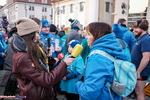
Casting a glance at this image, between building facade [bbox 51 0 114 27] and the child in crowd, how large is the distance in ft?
52.0

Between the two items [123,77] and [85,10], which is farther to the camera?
[85,10]

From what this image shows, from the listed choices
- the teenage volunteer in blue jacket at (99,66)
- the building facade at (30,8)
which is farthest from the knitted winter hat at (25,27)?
the building facade at (30,8)

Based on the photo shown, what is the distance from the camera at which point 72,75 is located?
288cm

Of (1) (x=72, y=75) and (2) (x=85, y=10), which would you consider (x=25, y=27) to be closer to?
(1) (x=72, y=75)

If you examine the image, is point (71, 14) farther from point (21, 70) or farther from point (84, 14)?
point (21, 70)

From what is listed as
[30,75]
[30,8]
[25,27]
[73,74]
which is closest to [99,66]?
[30,75]

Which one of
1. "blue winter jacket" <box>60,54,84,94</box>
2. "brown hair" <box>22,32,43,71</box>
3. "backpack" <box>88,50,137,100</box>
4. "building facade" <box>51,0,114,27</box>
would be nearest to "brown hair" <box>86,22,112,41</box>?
"backpack" <box>88,50,137,100</box>

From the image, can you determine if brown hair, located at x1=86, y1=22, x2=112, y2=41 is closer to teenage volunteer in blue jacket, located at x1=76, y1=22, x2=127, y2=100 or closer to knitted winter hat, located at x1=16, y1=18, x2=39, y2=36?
teenage volunteer in blue jacket, located at x1=76, y1=22, x2=127, y2=100

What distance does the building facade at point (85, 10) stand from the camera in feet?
59.6

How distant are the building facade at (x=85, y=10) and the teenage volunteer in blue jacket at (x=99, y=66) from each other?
16878 millimetres

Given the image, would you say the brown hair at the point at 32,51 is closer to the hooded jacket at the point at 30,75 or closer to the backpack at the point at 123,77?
the hooded jacket at the point at 30,75

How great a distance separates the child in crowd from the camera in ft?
9.20

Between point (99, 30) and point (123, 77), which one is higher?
point (99, 30)

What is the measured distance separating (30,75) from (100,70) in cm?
82
